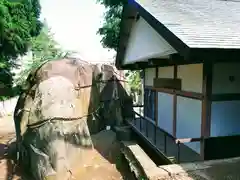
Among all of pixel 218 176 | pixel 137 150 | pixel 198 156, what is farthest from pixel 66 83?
pixel 218 176

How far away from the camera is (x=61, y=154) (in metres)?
6.53

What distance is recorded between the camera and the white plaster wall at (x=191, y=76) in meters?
5.91

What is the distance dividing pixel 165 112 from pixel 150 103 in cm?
192

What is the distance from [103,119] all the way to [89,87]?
216cm

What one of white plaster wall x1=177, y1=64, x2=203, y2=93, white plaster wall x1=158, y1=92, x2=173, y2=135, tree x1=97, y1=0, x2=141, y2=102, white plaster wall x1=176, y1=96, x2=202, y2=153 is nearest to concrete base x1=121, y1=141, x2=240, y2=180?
white plaster wall x1=176, y1=96, x2=202, y2=153

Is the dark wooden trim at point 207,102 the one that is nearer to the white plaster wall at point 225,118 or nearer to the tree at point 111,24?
the white plaster wall at point 225,118

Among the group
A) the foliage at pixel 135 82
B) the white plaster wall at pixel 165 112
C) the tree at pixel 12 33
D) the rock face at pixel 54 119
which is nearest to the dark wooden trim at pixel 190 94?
the white plaster wall at pixel 165 112

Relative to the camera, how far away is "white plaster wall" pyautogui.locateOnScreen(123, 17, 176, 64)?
6312 mm

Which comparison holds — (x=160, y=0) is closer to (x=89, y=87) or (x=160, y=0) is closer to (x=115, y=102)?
(x=89, y=87)

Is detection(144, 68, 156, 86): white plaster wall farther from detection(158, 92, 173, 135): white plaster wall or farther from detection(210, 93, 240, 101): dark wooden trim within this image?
detection(210, 93, 240, 101): dark wooden trim

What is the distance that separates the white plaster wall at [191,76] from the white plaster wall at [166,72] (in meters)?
0.55

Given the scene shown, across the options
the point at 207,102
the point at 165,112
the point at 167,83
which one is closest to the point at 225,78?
the point at 207,102

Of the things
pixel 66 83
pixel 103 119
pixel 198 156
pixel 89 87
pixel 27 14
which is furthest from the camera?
pixel 27 14

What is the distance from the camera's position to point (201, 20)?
5.64 meters
